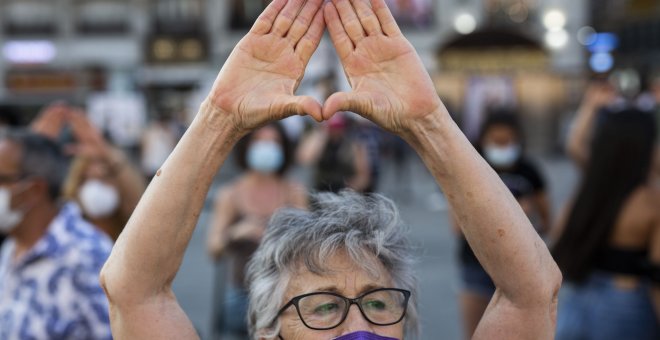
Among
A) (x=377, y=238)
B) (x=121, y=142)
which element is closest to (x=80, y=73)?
(x=121, y=142)

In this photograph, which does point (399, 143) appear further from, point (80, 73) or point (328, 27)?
point (80, 73)

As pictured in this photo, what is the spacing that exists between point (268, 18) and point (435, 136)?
1.44 feet

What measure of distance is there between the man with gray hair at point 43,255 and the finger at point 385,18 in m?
1.81

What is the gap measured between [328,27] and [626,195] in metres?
2.57

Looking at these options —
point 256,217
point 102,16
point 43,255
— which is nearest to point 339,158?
point 256,217

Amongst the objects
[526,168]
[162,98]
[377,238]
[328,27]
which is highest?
[328,27]

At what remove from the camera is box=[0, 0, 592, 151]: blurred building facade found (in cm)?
2938

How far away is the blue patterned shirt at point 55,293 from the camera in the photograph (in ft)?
11.0

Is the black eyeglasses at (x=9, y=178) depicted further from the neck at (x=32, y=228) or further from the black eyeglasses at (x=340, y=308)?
the black eyeglasses at (x=340, y=308)

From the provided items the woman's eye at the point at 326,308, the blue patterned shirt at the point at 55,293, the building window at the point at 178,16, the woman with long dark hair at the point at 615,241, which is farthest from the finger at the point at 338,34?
the building window at the point at 178,16

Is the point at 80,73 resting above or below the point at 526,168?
below

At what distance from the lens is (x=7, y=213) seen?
3549 mm

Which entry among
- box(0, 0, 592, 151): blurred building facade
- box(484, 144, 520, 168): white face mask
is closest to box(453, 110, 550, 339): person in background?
box(484, 144, 520, 168): white face mask

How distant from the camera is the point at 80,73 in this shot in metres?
40.1
